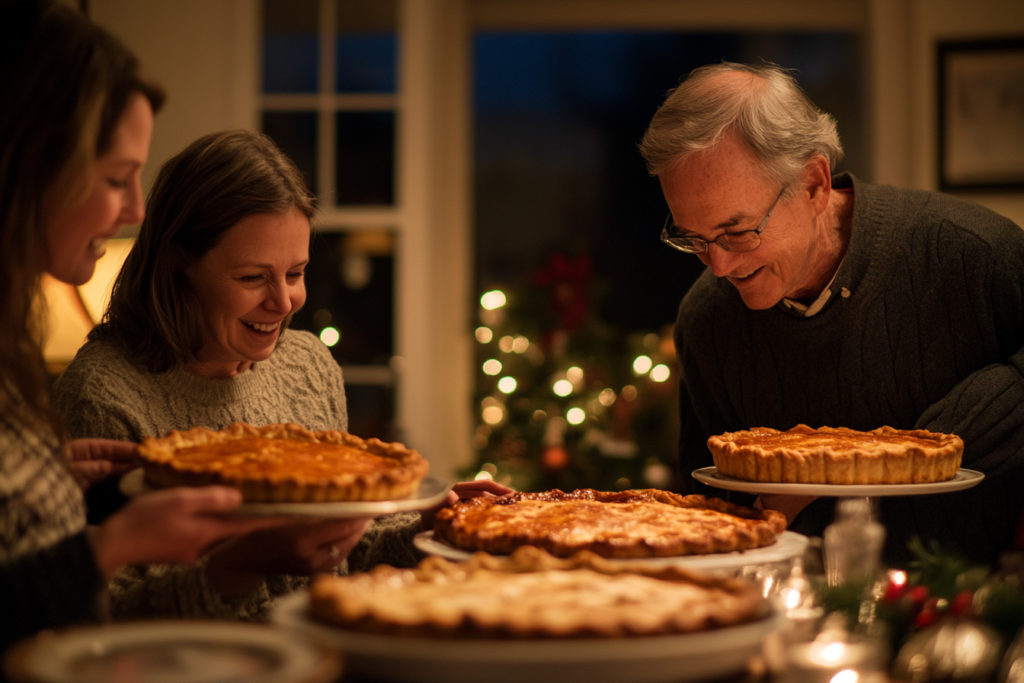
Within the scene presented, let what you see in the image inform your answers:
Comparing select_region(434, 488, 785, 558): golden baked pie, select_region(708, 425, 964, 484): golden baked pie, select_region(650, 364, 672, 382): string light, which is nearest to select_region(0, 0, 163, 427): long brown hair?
select_region(434, 488, 785, 558): golden baked pie

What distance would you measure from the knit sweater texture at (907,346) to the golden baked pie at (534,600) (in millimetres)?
1167

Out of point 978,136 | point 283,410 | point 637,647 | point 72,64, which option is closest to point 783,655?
point 637,647

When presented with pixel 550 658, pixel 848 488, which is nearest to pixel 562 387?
pixel 848 488

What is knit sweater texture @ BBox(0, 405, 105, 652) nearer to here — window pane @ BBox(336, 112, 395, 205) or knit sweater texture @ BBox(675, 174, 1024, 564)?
knit sweater texture @ BBox(675, 174, 1024, 564)

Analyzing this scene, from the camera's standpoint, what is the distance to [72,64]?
125 cm

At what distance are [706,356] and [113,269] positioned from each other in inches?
90.8

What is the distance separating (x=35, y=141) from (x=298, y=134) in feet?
12.7

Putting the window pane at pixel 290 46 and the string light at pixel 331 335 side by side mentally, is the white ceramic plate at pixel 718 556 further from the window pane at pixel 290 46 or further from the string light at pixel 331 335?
the window pane at pixel 290 46

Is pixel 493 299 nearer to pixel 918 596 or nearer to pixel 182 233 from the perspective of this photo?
pixel 182 233

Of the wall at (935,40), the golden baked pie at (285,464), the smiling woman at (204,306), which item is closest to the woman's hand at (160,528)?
the golden baked pie at (285,464)

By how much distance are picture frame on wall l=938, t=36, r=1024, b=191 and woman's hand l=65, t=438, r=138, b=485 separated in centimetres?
476

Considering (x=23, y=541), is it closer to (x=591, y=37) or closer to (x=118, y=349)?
(x=118, y=349)

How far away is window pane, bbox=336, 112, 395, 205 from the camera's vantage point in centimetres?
Result: 496

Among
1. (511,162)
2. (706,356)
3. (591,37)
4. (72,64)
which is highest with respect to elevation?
(591,37)
